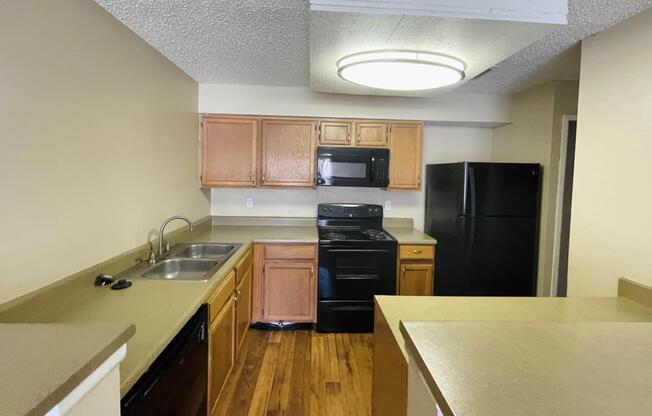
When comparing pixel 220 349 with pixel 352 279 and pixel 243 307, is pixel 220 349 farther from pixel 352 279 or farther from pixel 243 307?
pixel 352 279

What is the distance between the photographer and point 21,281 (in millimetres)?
1225

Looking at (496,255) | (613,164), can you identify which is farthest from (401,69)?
(496,255)

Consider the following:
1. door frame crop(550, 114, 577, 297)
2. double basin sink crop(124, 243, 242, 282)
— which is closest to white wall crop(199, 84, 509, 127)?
door frame crop(550, 114, 577, 297)

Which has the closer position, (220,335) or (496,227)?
(220,335)

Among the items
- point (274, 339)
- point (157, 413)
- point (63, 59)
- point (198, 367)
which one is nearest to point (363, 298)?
point (274, 339)

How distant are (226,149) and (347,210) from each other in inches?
53.2

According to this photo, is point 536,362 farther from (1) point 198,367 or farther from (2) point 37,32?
(2) point 37,32

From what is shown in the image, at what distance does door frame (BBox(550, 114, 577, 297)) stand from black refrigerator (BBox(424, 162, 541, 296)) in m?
0.14

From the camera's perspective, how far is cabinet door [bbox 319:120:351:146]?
3.18 metres

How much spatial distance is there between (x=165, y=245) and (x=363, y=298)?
1.68 meters

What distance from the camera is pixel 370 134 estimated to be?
320cm

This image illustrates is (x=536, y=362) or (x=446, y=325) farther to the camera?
(x=446, y=325)

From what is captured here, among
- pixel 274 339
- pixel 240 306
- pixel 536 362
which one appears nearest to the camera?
pixel 536 362

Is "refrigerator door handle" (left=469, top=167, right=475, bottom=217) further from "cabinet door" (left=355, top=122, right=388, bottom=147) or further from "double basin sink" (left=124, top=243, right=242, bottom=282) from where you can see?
"double basin sink" (left=124, top=243, right=242, bottom=282)
